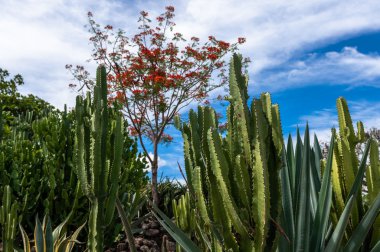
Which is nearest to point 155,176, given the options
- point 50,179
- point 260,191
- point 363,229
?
point 50,179

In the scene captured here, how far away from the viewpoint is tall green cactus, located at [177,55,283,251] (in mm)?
2016

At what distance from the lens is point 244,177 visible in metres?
2.10

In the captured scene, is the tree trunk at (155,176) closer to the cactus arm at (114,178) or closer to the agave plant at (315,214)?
the cactus arm at (114,178)

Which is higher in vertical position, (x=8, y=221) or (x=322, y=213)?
(x=8, y=221)

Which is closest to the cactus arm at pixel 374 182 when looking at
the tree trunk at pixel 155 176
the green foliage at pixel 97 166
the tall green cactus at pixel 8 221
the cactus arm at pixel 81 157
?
the green foliage at pixel 97 166

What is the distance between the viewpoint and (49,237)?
3826 millimetres

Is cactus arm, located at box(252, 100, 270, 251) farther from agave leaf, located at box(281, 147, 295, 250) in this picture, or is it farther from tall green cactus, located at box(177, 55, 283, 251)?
agave leaf, located at box(281, 147, 295, 250)

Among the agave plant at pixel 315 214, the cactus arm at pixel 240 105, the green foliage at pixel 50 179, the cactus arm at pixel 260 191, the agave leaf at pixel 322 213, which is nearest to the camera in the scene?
the cactus arm at pixel 260 191

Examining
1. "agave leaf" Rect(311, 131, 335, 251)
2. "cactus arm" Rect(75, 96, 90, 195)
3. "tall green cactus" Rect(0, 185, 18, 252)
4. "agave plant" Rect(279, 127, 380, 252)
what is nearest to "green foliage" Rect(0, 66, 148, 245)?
→ "tall green cactus" Rect(0, 185, 18, 252)

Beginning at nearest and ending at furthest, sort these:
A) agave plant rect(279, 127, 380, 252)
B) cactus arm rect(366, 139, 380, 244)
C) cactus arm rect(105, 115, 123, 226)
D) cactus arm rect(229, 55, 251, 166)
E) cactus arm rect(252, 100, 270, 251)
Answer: cactus arm rect(252, 100, 270, 251) < cactus arm rect(229, 55, 251, 166) < agave plant rect(279, 127, 380, 252) < cactus arm rect(366, 139, 380, 244) < cactus arm rect(105, 115, 123, 226)

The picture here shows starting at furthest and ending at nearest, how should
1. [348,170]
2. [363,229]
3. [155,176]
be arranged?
[155,176]
[348,170]
[363,229]

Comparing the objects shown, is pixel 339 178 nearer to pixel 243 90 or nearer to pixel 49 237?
pixel 243 90

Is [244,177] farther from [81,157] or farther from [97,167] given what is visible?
[81,157]

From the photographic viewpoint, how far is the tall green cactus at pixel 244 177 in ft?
6.61
